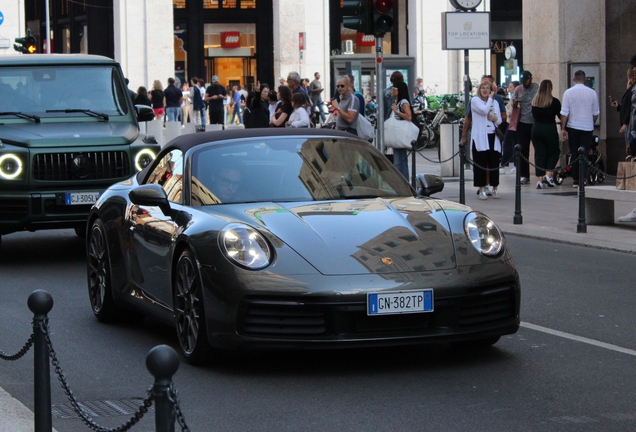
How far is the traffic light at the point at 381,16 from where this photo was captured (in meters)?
18.3

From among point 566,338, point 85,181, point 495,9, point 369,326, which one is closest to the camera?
point 369,326

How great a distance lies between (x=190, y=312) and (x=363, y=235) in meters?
1.09

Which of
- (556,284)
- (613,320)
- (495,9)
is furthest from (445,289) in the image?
(495,9)

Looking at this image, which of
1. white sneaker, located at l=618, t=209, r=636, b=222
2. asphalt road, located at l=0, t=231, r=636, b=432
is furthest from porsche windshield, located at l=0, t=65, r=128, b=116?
white sneaker, located at l=618, t=209, r=636, b=222

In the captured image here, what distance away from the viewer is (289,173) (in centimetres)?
757

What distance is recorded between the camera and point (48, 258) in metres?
12.4

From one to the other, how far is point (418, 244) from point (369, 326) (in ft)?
1.94

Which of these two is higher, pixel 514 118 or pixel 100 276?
pixel 514 118

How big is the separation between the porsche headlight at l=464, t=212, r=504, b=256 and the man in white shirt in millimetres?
12135

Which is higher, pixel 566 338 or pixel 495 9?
pixel 495 9

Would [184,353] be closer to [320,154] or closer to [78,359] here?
[78,359]

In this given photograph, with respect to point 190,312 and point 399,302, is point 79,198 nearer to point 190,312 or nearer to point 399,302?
point 190,312

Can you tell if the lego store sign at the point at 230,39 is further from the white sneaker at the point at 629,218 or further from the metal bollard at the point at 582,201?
the metal bollard at the point at 582,201

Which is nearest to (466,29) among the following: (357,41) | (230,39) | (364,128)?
(364,128)
